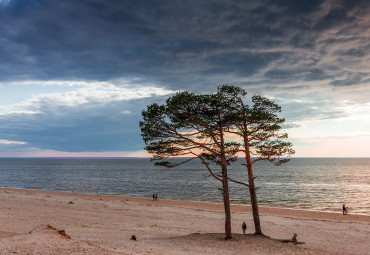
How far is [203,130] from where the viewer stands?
20672 millimetres

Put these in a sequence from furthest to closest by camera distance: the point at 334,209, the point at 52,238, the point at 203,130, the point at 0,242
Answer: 1. the point at 334,209
2. the point at 203,130
3. the point at 52,238
4. the point at 0,242

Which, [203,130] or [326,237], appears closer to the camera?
[203,130]

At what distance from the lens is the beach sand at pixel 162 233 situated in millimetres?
13819

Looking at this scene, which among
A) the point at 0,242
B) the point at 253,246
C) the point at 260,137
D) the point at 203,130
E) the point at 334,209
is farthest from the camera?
the point at 334,209

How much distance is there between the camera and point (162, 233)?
82.7ft

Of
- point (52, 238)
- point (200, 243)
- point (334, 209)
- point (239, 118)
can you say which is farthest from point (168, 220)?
point (334, 209)

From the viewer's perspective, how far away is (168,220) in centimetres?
3400

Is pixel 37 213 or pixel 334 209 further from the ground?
pixel 37 213

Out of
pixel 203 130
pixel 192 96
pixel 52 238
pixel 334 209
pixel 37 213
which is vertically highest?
pixel 192 96

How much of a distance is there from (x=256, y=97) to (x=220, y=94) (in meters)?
2.78

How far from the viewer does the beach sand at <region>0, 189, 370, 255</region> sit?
13.8m

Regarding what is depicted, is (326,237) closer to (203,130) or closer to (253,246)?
(253,246)

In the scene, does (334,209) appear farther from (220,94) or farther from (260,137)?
(220,94)

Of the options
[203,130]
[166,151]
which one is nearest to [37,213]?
[166,151]
